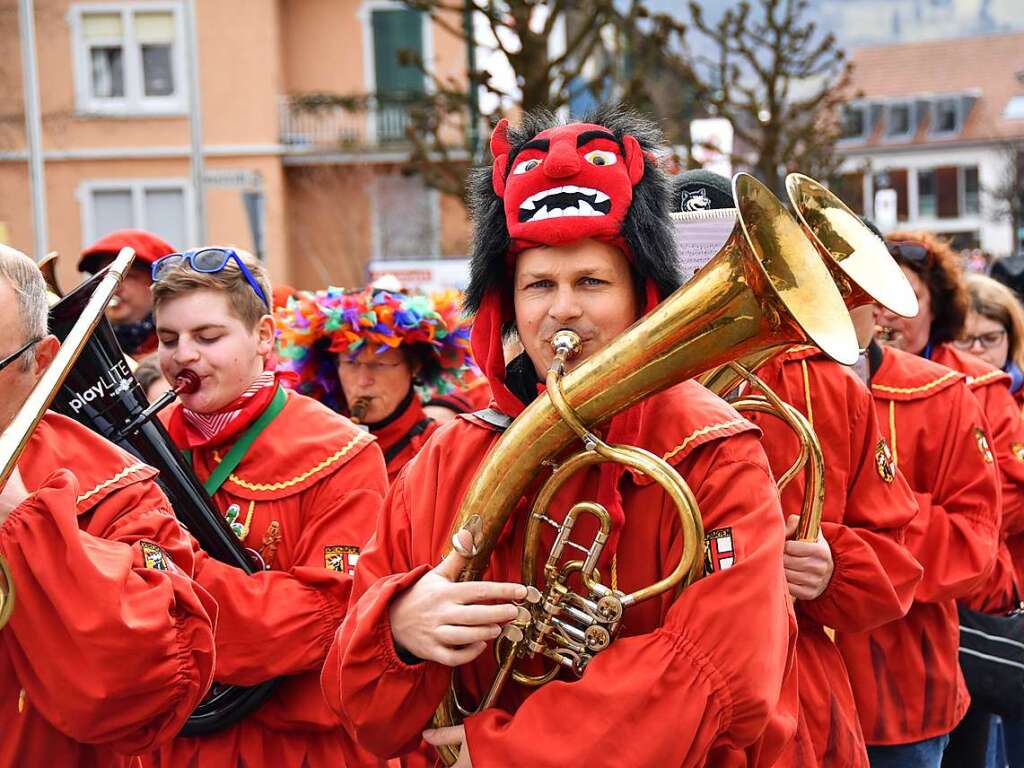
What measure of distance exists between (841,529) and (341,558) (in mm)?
1293

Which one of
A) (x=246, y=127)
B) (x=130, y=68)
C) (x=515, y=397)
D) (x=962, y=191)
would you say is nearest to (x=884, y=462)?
(x=515, y=397)

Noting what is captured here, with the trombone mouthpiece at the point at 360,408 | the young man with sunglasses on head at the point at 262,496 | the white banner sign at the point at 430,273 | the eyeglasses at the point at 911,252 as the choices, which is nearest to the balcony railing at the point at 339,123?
the white banner sign at the point at 430,273

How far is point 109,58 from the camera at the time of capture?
97.2ft

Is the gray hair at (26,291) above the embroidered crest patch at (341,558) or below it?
above

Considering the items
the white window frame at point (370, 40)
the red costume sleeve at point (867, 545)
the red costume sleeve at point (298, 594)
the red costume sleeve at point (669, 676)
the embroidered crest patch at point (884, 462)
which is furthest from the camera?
the white window frame at point (370, 40)

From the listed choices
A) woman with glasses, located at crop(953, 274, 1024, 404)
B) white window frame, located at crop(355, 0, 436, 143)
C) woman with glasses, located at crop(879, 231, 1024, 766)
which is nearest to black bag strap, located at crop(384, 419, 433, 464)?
woman with glasses, located at crop(879, 231, 1024, 766)

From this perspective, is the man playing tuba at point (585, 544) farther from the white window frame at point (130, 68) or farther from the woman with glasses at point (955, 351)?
the white window frame at point (130, 68)

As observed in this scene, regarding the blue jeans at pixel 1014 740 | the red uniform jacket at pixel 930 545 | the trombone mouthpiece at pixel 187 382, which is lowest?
the blue jeans at pixel 1014 740

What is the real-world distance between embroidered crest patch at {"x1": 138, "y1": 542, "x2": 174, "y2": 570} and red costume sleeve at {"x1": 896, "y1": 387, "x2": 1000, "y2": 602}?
7.95ft

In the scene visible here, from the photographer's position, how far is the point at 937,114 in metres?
70.9

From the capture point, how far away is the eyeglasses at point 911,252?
5.19m

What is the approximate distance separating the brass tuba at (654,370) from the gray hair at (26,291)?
90cm

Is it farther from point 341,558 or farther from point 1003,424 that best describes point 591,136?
point 1003,424

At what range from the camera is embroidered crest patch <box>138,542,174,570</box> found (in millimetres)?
2563
